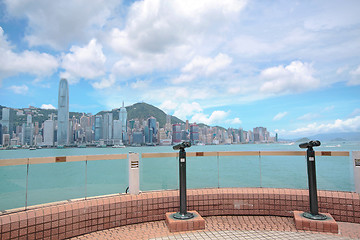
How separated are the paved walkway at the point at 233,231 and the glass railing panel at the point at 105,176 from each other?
0.91m

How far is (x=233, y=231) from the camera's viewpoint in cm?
365

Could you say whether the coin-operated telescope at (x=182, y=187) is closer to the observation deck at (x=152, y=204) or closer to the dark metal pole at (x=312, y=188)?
the observation deck at (x=152, y=204)

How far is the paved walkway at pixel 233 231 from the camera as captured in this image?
11.3ft

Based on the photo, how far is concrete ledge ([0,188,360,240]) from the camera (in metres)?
3.22

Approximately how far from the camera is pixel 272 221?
4.08 metres

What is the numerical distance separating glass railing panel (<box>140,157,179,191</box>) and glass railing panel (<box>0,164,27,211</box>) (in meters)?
1.99

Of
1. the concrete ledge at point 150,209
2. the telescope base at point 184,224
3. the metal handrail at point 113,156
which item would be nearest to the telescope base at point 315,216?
the concrete ledge at point 150,209

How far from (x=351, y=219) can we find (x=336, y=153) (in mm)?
1345

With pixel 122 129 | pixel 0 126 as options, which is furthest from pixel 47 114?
pixel 122 129

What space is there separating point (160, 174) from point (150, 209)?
1073 millimetres

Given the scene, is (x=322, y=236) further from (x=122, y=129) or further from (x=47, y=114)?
(x=47, y=114)

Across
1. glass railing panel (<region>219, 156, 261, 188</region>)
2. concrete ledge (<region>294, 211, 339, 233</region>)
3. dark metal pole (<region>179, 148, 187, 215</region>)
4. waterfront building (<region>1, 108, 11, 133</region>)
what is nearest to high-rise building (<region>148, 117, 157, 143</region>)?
waterfront building (<region>1, 108, 11, 133</region>)

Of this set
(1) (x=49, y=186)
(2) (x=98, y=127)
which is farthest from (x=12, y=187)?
(2) (x=98, y=127)

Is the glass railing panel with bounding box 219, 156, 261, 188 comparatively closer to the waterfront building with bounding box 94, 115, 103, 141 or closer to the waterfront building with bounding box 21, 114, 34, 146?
the waterfront building with bounding box 21, 114, 34, 146
